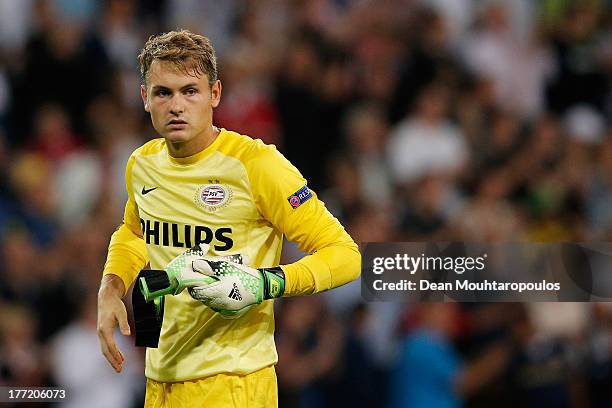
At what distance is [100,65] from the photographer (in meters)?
9.32

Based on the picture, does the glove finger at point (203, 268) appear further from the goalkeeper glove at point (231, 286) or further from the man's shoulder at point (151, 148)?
the man's shoulder at point (151, 148)

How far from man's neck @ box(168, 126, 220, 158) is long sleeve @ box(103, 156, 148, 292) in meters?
0.29

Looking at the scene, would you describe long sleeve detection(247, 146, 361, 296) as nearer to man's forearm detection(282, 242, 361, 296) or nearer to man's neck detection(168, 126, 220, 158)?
man's forearm detection(282, 242, 361, 296)

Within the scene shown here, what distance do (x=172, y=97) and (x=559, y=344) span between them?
16.0ft

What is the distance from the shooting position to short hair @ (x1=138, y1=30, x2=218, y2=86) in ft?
12.5

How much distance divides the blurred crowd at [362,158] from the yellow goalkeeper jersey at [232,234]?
2909 millimetres

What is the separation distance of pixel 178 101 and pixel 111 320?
0.78 meters

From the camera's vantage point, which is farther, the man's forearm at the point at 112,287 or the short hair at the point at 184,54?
the man's forearm at the point at 112,287

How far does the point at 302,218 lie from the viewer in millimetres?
3791

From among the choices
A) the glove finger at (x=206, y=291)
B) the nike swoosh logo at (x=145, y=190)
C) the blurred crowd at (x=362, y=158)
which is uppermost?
the blurred crowd at (x=362, y=158)

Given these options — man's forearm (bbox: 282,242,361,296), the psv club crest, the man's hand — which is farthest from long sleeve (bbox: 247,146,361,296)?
Result: the man's hand

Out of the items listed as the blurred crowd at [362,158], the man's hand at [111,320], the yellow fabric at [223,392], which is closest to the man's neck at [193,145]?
the man's hand at [111,320]

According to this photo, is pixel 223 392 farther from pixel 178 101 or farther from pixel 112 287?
pixel 178 101

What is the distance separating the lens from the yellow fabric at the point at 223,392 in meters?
3.82
